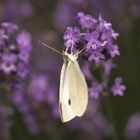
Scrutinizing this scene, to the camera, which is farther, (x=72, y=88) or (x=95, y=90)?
(x=95, y=90)

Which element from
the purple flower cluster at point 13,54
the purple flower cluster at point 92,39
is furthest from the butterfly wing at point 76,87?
the purple flower cluster at point 13,54

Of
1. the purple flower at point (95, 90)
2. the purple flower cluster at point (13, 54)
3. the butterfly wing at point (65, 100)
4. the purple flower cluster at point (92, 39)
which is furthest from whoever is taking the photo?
the purple flower cluster at point (13, 54)

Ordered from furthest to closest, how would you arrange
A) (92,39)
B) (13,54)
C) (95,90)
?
1. (13,54)
2. (95,90)
3. (92,39)

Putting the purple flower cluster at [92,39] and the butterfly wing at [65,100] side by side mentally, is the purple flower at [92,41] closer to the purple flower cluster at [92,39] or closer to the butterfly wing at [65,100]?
the purple flower cluster at [92,39]

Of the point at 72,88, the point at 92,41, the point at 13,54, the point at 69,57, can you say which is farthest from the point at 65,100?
the point at 13,54

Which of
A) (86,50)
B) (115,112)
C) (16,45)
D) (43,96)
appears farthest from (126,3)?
(86,50)

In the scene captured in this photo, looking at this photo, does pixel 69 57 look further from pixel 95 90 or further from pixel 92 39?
pixel 95 90

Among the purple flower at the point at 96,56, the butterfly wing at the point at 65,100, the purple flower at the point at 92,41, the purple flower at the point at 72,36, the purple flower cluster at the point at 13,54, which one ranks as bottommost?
the butterfly wing at the point at 65,100
